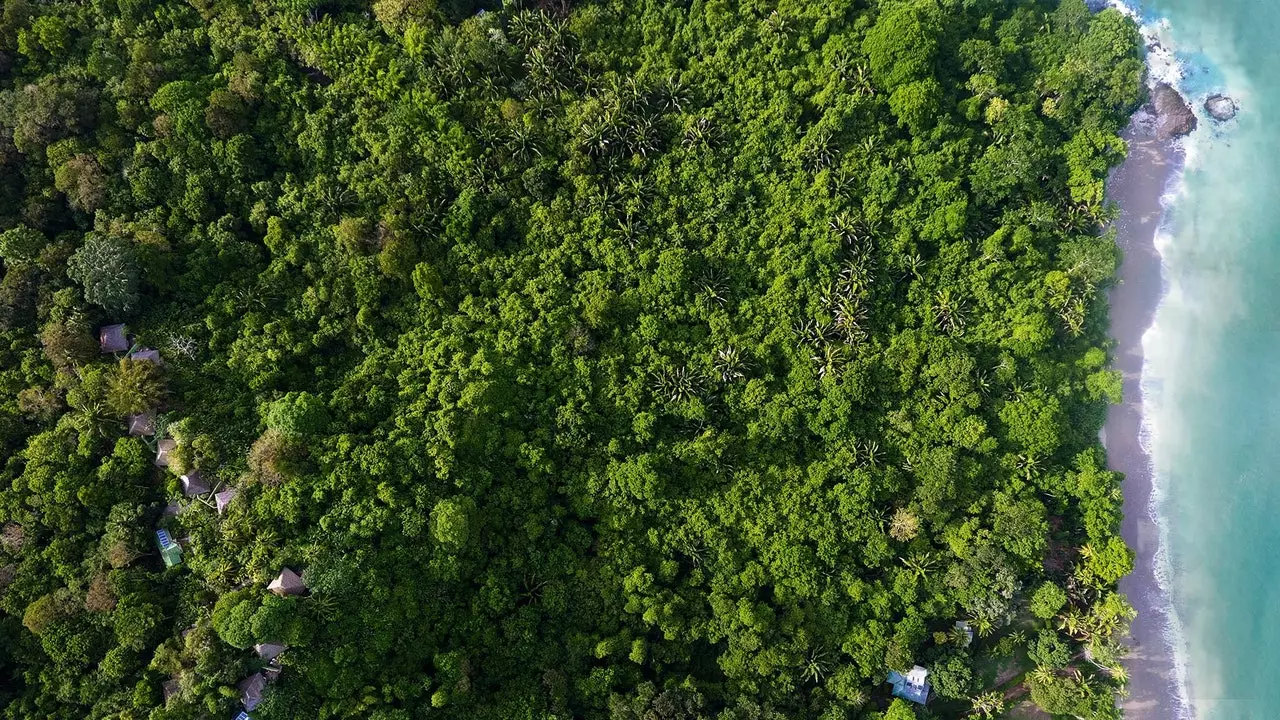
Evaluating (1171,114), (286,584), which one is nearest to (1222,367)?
(1171,114)

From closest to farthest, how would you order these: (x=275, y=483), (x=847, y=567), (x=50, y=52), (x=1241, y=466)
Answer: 1. (x=275, y=483)
2. (x=847, y=567)
3. (x=50, y=52)
4. (x=1241, y=466)

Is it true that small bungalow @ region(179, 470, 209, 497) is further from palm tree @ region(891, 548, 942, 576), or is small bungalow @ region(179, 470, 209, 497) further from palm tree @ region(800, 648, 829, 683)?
palm tree @ region(891, 548, 942, 576)

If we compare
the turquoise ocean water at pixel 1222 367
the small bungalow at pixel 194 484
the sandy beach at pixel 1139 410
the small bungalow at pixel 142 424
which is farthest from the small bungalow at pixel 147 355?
the turquoise ocean water at pixel 1222 367

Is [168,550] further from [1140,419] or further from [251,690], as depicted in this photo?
[1140,419]

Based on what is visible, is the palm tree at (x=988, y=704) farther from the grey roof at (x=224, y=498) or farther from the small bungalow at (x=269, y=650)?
the grey roof at (x=224, y=498)

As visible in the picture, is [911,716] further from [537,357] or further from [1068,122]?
[1068,122]

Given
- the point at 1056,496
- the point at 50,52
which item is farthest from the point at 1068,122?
the point at 50,52
